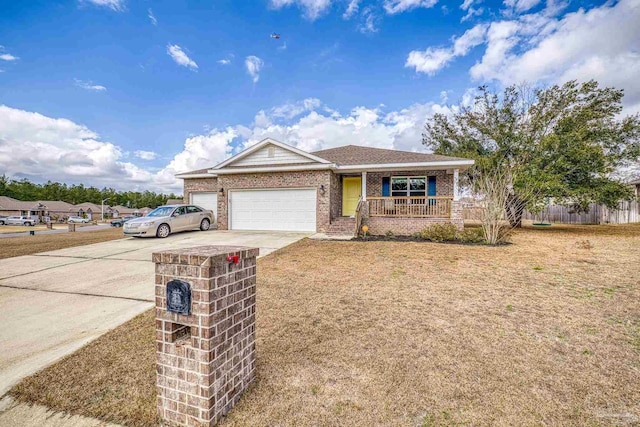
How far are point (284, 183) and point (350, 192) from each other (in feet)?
11.2

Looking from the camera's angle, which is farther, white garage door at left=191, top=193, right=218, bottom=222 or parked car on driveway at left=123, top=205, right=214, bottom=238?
white garage door at left=191, top=193, right=218, bottom=222

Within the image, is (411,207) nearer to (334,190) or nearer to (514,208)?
(334,190)

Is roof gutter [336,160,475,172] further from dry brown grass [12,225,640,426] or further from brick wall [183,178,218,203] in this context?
brick wall [183,178,218,203]

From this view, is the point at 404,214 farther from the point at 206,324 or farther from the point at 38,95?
the point at 38,95

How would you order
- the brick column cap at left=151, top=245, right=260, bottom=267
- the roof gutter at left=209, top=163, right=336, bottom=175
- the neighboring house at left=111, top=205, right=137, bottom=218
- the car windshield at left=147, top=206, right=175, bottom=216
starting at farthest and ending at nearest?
1. the neighboring house at left=111, top=205, right=137, bottom=218
2. the roof gutter at left=209, top=163, right=336, bottom=175
3. the car windshield at left=147, top=206, right=175, bottom=216
4. the brick column cap at left=151, top=245, right=260, bottom=267

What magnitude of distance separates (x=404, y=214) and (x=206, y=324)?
36.3 feet

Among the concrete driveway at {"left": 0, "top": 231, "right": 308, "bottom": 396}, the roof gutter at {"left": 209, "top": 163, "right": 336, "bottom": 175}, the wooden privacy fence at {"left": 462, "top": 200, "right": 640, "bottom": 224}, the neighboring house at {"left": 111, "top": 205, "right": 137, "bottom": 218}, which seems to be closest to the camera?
the concrete driveway at {"left": 0, "top": 231, "right": 308, "bottom": 396}

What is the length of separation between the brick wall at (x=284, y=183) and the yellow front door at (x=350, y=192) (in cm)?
171

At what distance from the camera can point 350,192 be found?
46.3 feet

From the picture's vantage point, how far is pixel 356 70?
1398 cm


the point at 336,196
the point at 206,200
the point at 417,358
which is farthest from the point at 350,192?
the point at 417,358

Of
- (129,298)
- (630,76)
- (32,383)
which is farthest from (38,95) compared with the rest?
(630,76)

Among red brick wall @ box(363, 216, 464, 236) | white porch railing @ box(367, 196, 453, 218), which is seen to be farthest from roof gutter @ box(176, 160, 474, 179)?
red brick wall @ box(363, 216, 464, 236)

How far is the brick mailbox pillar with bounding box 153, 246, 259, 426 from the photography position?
1845 millimetres
